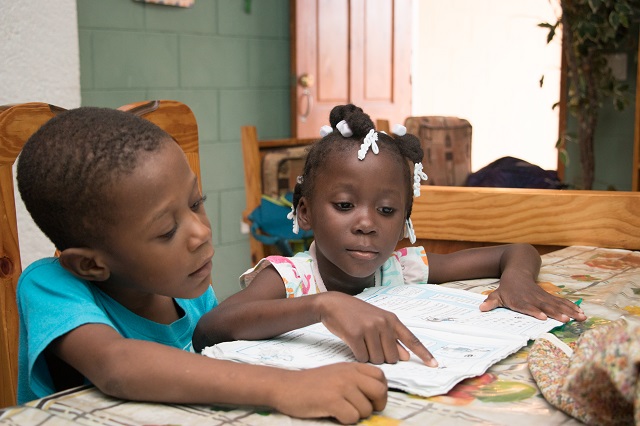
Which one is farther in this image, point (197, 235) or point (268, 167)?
point (268, 167)

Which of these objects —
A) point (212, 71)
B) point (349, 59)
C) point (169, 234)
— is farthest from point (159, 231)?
point (349, 59)

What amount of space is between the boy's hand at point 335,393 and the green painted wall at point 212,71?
3.17 metres

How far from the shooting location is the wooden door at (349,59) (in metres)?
4.54

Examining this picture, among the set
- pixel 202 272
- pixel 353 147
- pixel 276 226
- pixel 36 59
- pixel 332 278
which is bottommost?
pixel 276 226

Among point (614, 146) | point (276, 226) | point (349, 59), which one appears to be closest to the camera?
point (276, 226)

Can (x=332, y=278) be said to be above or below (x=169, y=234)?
below

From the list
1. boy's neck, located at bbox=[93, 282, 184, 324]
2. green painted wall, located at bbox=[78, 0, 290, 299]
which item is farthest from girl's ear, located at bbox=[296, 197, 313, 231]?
green painted wall, located at bbox=[78, 0, 290, 299]

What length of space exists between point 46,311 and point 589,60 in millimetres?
3904

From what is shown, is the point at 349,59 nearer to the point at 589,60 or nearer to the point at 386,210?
the point at 589,60

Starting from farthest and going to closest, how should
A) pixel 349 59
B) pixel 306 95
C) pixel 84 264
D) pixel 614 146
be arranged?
1. pixel 349 59
2. pixel 306 95
3. pixel 614 146
4. pixel 84 264

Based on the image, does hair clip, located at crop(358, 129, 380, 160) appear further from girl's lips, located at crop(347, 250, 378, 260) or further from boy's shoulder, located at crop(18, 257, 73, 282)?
boy's shoulder, located at crop(18, 257, 73, 282)

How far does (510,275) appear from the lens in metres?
1.35

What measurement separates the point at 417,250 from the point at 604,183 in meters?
3.26

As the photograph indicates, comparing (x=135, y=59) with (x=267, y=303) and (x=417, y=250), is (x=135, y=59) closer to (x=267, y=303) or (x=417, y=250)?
(x=417, y=250)
